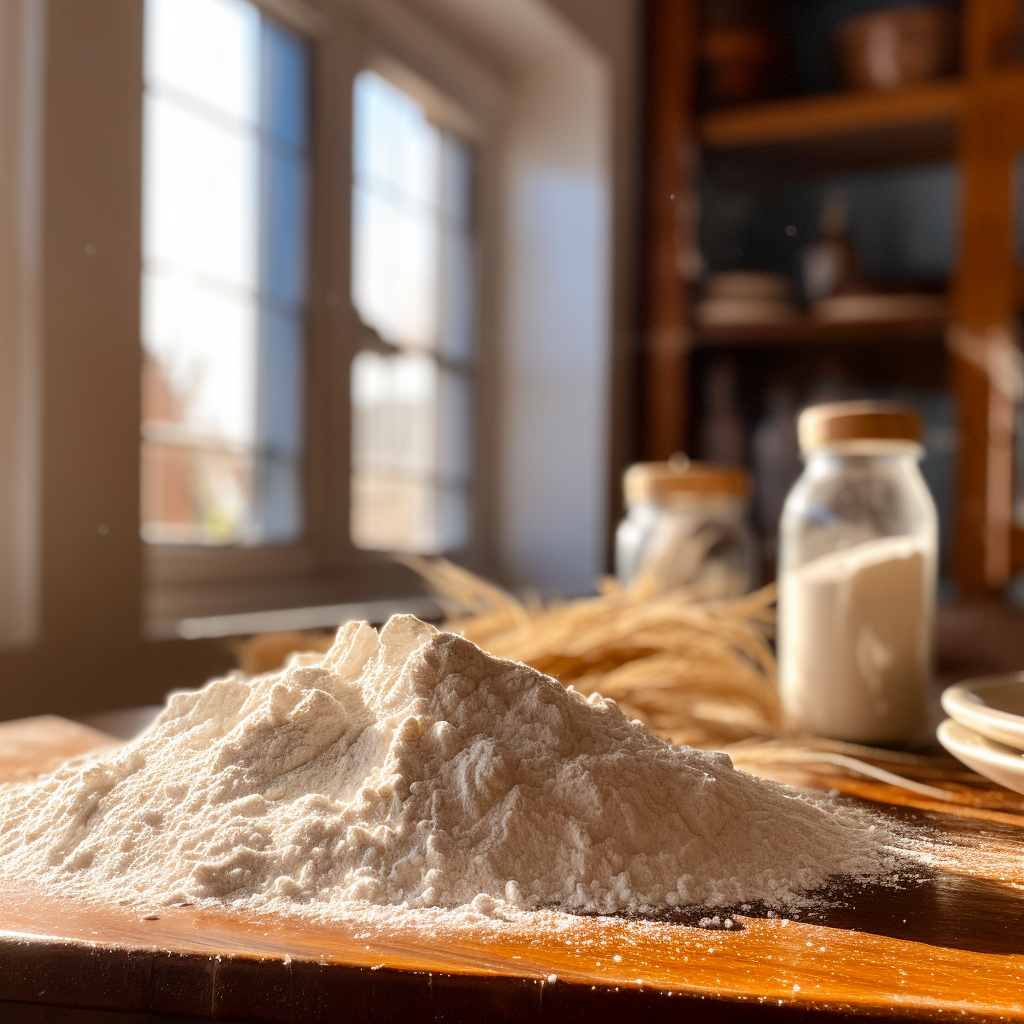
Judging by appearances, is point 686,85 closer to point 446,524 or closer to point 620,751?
point 446,524

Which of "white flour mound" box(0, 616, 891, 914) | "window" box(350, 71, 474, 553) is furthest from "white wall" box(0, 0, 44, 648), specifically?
"window" box(350, 71, 474, 553)

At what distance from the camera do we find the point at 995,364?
6.66ft

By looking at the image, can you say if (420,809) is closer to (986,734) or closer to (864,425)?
(986,734)

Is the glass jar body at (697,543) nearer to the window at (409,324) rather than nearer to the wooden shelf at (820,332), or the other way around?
the window at (409,324)

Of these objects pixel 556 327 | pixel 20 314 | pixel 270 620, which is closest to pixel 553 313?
pixel 556 327

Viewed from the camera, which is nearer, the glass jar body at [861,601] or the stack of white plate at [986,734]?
the stack of white plate at [986,734]

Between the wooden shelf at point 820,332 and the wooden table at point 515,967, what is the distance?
1.99m

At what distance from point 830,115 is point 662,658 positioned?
1847 mm

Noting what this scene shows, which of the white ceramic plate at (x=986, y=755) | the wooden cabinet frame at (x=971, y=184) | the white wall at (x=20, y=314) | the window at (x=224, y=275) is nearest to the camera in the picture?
the white ceramic plate at (x=986, y=755)

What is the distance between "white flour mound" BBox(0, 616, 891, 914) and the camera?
335 millimetres

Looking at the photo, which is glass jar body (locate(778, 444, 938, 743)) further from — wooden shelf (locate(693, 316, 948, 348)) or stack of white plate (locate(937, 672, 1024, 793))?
wooden shelf (locate(693, 316, 948, 348))

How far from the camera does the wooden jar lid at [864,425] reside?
63 cm

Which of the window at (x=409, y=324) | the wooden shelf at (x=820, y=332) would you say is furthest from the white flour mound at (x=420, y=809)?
the wooden shelf at (x=820, y=332)

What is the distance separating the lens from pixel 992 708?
483 millimetres
